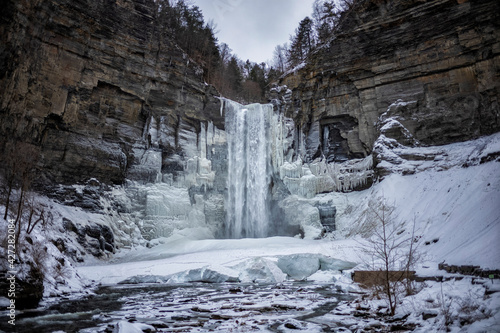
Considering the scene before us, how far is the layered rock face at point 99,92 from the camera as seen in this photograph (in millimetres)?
20125

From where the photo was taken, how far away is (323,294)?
36.3ft

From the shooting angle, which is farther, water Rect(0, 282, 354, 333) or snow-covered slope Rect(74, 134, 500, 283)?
snow-covered slope Rect(74, 134, 500, 283)

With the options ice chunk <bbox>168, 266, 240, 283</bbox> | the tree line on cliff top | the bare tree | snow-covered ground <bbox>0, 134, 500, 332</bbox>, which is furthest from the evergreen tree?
ice chunk <bbox>168, 266, 240, 283</bbox>

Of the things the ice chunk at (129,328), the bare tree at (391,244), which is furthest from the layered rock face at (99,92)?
the ice chunk at (129,328)

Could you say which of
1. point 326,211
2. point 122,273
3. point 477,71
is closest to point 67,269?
point 122,273

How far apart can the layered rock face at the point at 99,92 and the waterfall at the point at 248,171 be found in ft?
7.62

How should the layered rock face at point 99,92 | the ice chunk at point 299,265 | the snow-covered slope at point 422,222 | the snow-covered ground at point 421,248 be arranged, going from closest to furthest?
the snow-covered ground at point 421,248 → the snow-covered slope at point 422,222 → the ice chunk at point 299,265 → the layered rock face at point 99,92

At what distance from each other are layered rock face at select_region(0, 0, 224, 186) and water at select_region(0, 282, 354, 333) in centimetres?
1418

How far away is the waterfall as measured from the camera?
92.1ft

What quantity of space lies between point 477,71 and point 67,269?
25854 millimetres

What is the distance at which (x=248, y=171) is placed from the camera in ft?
94.9

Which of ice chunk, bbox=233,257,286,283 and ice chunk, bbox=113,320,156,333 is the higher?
ice chunk, bbox=113,320,156,333

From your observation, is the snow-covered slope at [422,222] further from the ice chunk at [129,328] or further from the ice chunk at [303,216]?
the ice chunk at [129,328]

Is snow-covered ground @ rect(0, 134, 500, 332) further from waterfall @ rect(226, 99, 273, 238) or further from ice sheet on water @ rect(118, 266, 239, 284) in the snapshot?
waterfall @ rect(226, 99, 273, 238)
